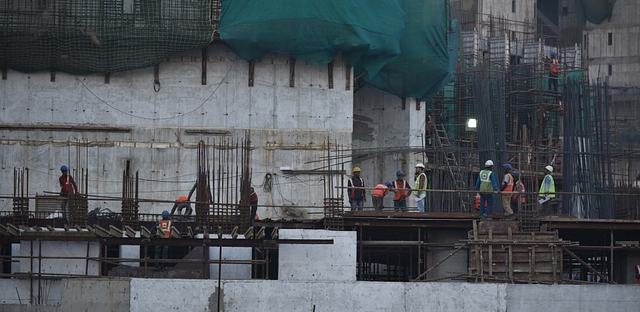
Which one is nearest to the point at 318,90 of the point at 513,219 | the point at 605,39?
the point at 513,219

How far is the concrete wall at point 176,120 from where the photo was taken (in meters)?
39.8

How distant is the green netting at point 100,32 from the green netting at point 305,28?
1.02 m

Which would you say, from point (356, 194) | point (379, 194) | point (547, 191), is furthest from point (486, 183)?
point (356, 194)

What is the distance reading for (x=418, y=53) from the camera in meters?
42.2

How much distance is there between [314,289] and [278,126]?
29.5 ft

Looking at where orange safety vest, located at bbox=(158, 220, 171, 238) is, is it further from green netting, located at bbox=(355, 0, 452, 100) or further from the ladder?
green netting, located at bbox=(355, 0, 452, 100)

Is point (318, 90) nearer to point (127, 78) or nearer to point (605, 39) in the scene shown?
point (127, 78)

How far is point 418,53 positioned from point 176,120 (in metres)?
8.33

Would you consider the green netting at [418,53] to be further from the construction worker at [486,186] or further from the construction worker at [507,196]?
the construction worker at [486,186]

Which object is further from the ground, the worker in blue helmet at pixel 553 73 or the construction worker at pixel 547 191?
the worker in blue helmet at pixel 553 73

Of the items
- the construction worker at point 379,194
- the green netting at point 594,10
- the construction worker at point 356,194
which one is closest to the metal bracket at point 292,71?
the construction worker at point 356,194

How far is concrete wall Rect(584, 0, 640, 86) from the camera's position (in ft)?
237

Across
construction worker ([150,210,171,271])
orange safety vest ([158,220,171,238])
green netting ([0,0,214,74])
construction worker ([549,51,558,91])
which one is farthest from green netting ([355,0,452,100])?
construction worker ([549,51,558,91])

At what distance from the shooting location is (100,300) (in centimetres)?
3188
